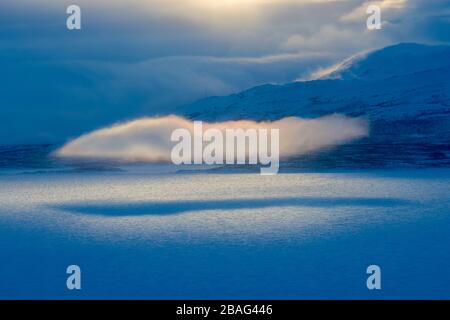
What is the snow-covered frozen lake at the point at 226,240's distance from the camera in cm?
1163

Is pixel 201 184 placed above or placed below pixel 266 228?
above

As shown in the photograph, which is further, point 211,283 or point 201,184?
point 201,184

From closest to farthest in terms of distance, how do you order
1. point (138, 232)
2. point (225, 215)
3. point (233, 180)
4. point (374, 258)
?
point (374, 258) < point (138, 232) < point (225, 215) < point (233, 180)

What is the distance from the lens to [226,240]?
1475cm

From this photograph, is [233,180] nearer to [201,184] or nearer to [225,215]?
[201,184]

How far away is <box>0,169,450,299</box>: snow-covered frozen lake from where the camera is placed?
458 inches

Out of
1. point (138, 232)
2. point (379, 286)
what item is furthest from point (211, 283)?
point (138, 232)

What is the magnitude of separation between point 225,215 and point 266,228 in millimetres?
1969

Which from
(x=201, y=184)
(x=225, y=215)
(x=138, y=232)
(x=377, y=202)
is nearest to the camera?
(x=138, y=232)

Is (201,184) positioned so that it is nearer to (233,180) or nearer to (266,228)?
(233,180)
